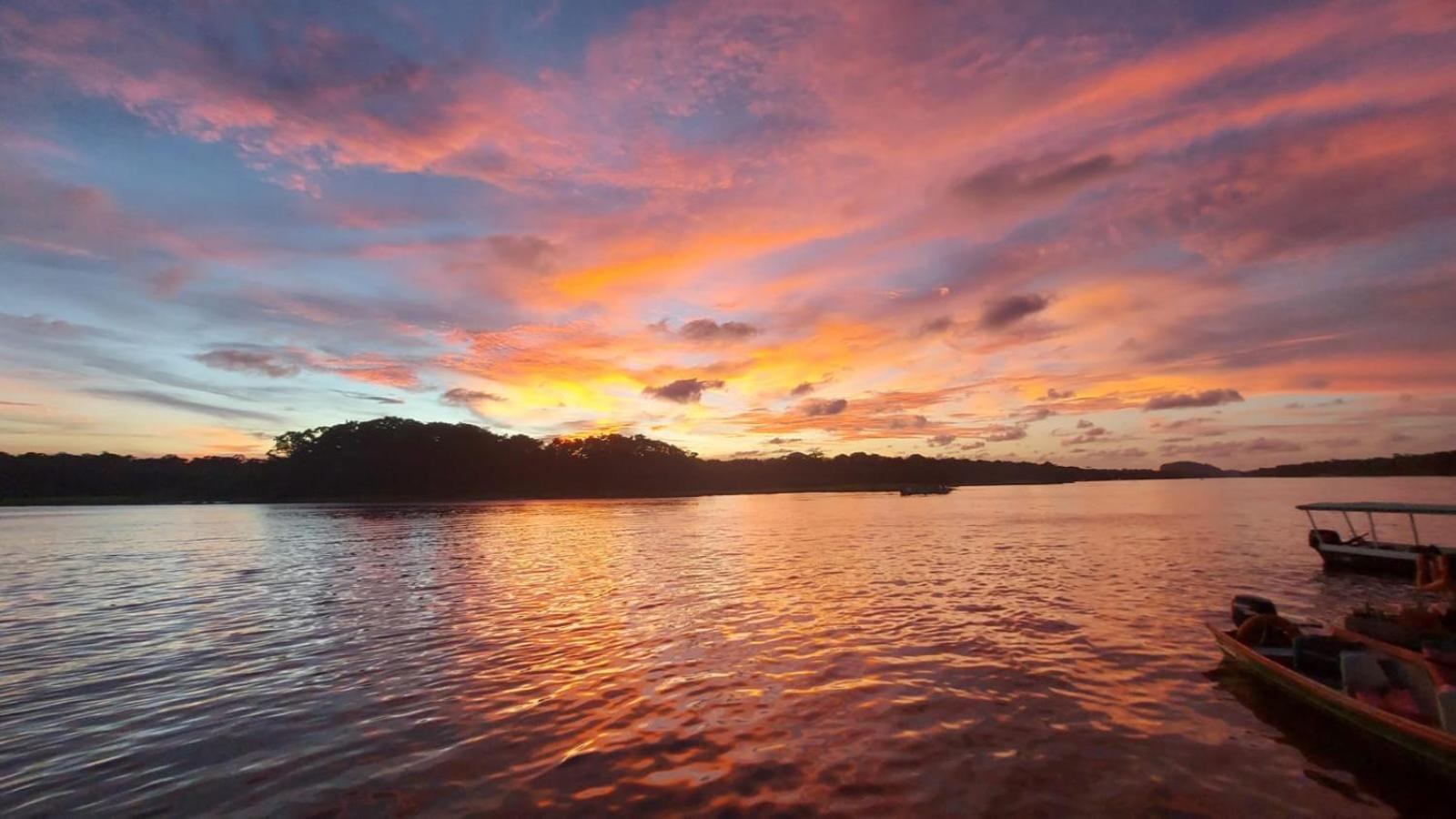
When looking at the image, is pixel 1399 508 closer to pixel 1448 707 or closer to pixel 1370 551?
pixel 1370 551

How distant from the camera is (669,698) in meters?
17.1

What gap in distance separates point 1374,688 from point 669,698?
51.7 feet

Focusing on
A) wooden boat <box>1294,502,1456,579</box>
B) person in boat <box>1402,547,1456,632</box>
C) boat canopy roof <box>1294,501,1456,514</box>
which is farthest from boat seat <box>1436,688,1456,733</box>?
wooden boat <box>1294,502,1456,579</box>

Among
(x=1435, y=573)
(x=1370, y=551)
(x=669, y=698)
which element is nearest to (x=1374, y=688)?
(x=669, y=698)

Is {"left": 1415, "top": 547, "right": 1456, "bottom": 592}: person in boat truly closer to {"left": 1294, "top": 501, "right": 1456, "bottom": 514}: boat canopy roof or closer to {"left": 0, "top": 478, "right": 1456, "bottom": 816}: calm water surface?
{"left": 1294, "top": 501, "right": 1456, "bottom": 514}: boat canopy roof

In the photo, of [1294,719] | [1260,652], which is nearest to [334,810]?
[1294,719]

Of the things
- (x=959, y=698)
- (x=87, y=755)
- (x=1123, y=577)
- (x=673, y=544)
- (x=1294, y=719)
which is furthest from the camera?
(x=673, y=544)

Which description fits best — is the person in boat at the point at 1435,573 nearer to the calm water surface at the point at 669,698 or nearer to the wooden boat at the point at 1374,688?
the calm water surface at the point at 669,698

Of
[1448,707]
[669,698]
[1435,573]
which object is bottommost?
[669,698]

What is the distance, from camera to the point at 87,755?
13945 mm

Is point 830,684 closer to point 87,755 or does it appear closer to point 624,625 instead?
point 624,625

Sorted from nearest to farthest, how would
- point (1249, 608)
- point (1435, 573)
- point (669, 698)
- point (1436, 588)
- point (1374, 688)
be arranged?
point (1374, 688), point (669, 698), point (1249, 608), point (1436, 588), point (1435, 573)

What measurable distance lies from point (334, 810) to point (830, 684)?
11.5 meters

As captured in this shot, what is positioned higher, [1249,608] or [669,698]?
[1249,608]
